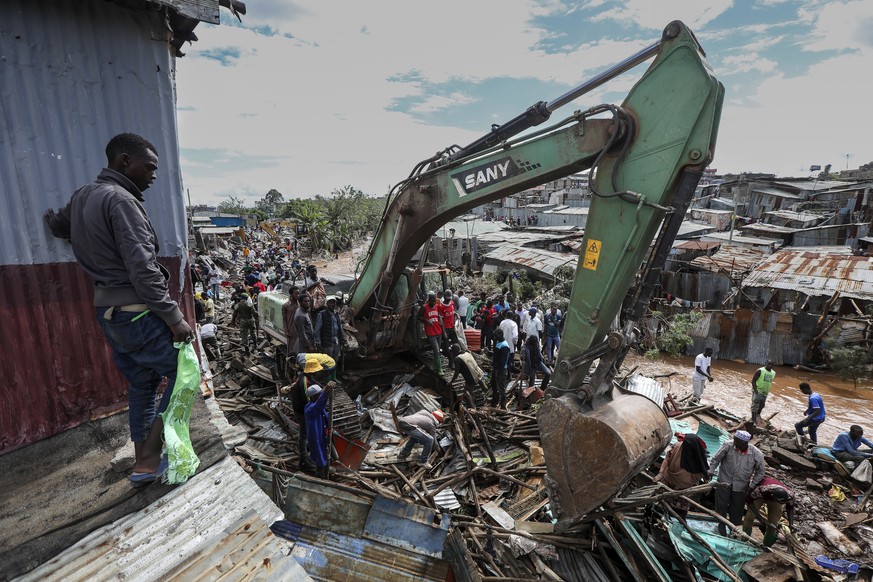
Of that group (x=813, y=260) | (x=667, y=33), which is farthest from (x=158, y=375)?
(x=813, y=260)

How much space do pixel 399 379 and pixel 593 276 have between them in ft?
18.8

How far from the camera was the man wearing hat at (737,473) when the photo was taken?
5695 mm

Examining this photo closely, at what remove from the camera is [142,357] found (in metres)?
2.76

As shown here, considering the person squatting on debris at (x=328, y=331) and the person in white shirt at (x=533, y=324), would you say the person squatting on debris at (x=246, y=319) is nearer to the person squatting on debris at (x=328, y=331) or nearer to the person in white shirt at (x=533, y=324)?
the person squatting on debris at (x=328, y=331)

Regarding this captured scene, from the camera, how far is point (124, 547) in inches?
94.5

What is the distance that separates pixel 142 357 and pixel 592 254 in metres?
3.91

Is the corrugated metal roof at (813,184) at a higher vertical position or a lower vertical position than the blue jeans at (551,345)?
higher

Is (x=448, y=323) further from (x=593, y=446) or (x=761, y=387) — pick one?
(x=761, y=387)

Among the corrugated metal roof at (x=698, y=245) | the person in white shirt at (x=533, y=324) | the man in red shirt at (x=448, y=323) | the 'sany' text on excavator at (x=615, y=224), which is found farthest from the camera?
the corrugated metal roof at (x=698, y=245)

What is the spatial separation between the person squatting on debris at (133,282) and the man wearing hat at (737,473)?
6666mm

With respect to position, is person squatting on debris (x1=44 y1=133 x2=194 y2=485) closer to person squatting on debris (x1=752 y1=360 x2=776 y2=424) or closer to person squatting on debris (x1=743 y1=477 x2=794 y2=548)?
person squatting on debris (x1=743 y1=477 x2=794 y2=548)

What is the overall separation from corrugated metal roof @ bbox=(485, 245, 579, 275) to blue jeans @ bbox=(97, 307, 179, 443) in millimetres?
18047

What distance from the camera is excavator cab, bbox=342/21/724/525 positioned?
367 cm

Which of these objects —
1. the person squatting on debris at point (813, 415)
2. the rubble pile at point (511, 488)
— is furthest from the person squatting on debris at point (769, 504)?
the person squatting on debris at point (813, 415)
